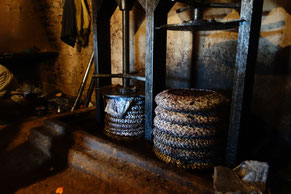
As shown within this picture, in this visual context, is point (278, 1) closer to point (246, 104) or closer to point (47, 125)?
point (246, 104)

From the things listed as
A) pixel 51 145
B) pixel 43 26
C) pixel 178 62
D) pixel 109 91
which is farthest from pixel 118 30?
pixel 43 26

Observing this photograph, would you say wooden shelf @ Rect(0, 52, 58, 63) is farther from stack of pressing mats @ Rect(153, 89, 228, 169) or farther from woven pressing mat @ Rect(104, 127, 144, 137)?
stack of pressing mats @ Rect(153, 89, 228, 169)

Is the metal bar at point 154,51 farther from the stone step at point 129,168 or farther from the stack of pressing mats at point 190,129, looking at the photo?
the stone step at point 129,168

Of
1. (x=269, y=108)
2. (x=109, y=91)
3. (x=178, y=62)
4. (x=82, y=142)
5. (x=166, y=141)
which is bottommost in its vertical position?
(x=82, y=142)

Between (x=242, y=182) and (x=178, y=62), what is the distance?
6.21 ft

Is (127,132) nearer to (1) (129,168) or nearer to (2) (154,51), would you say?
(1) (129,168)

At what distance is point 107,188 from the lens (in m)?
1.82

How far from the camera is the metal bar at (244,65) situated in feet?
4.71

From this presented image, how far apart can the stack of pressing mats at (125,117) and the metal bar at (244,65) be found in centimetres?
98

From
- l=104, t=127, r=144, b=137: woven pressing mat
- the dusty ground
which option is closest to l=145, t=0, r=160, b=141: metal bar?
l=104, t=127, r=144, b=137: woven pressing mat

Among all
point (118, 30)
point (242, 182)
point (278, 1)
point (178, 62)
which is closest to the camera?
point (242, 182)

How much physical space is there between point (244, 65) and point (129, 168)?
1218 mm

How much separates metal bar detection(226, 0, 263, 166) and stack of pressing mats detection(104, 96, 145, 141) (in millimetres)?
985

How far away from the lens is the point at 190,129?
1.68m
